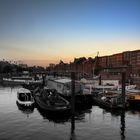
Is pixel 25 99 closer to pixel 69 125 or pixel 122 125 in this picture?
pixel 69 125

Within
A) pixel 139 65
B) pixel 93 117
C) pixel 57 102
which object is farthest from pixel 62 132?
pixel 139 65

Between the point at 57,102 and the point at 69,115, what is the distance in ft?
23.6

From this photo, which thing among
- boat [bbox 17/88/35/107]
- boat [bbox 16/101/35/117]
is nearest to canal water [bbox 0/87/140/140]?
boat [bbox 16/101/35/117]

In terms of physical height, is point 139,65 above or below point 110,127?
above

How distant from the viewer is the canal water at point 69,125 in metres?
34.2

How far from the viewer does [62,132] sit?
119 ft

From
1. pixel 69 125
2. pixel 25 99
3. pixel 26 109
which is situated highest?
pixel 25 99

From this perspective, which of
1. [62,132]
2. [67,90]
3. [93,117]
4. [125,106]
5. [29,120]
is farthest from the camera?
[67,90]

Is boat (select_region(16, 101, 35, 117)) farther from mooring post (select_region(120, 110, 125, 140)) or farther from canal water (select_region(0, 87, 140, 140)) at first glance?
mooring post (select_region(120, 110, 125, 140))

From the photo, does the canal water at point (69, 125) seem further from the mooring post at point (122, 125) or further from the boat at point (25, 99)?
the boat at point (25, 99)

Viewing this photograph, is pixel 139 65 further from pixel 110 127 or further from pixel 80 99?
pixel 110 127

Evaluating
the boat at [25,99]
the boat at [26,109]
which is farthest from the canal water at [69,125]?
the boat at [25,99]

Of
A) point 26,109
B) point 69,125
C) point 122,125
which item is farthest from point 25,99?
point 122,125

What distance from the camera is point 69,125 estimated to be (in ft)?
132
